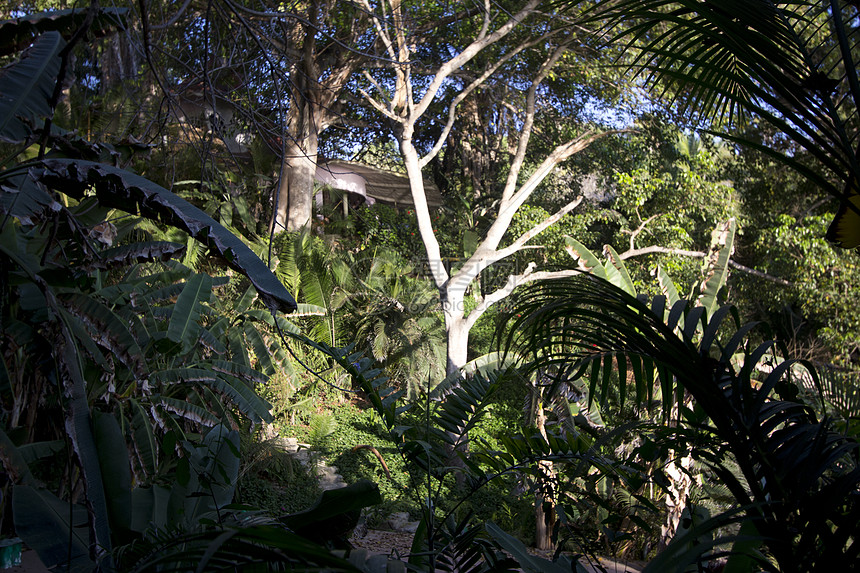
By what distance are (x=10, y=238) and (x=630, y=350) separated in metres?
3.46

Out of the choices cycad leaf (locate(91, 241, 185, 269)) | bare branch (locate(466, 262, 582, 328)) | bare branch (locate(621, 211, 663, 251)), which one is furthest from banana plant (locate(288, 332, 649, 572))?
bare branch (locate(621, 211, 663, 251))

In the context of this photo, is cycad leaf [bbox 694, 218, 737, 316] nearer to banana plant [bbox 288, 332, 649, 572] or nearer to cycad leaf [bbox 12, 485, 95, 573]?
banana plant [bbox 288, 332, 649, 572]

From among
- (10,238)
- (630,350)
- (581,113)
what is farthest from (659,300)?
(581,113)

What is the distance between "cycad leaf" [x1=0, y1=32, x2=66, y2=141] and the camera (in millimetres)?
2387

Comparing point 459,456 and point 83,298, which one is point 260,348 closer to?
point 83,298

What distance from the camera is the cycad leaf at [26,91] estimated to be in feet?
7.83

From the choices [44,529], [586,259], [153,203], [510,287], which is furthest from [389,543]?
[153,203]

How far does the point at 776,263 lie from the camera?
11094 mm

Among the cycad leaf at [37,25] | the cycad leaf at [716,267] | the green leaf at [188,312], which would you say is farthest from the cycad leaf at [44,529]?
the cycad leaf at [716,267]

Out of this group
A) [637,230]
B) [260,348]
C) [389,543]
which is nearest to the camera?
[389,543]

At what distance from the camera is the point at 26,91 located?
2.44m

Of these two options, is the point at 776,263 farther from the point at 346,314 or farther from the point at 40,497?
the point at 40,497

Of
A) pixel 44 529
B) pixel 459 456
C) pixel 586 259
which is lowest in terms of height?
pixel 44 529

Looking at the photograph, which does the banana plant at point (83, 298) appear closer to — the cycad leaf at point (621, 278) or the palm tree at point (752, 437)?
the palm tree at point (752, 437)
